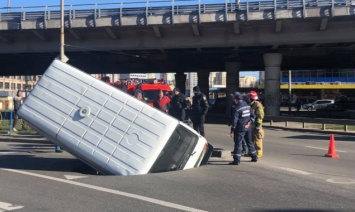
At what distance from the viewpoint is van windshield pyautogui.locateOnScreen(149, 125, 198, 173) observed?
947 centimetres

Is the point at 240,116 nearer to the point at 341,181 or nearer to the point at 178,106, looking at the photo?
the point at 341,181

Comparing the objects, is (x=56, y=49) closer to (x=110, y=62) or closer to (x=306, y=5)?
(x=110, y=62)

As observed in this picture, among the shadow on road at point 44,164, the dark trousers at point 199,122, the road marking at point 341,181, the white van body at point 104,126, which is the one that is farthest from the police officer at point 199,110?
the road marking at point 341,181

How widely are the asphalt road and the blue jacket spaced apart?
915mm

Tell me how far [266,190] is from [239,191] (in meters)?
0.48

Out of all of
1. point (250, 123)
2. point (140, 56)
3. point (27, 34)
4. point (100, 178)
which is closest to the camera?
point (100, 178)

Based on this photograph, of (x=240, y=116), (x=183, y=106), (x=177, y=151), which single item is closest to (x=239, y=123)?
(x=240, y=116)

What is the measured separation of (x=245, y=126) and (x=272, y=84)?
26.7m

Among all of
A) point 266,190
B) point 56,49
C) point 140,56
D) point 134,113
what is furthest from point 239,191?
point 140,56

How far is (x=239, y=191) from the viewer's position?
27.0ft

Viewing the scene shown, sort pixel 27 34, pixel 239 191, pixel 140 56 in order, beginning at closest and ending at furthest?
1. pixel 239 191
2. pixel 27 34
3. pixel 140 56

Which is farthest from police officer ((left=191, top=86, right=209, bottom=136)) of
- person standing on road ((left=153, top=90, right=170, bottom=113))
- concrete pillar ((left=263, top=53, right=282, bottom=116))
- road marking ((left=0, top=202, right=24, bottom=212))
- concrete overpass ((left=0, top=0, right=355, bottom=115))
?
concrete pillar ((left=263, top=53, right=282, bottom=116))

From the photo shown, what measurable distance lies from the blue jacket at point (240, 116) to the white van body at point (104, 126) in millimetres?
1431

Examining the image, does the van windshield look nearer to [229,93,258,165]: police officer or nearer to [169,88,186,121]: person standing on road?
[229,93,258,165]: police officer
